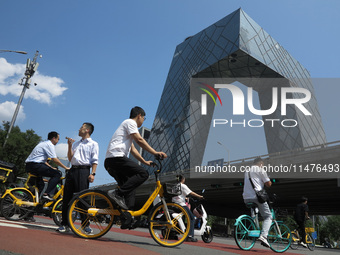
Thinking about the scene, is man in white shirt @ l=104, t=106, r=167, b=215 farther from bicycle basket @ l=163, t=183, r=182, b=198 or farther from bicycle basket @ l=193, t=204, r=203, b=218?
bicycle basket @ l=193, t=204, r=203, b=218

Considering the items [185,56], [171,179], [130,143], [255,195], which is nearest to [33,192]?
[130,143]

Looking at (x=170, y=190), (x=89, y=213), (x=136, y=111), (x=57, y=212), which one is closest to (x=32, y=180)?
(x=57, y=212)

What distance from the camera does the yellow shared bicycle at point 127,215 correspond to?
154 inches

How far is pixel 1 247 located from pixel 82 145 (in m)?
2.67

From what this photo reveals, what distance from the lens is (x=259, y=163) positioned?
19.2 feet

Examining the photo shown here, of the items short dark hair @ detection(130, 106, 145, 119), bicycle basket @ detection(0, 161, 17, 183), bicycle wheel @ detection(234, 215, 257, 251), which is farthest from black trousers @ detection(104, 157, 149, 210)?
bicycle basket @ detection(0, 161, 17, 183)

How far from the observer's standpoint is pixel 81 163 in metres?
4.72

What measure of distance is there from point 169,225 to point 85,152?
1.83 metres

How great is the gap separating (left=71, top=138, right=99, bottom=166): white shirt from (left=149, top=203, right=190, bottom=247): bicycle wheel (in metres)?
1.44

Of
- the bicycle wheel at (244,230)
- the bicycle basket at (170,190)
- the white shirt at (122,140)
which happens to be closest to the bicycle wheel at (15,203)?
the white shirt at (122,140)

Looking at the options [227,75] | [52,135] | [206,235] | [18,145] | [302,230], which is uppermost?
[227,75]

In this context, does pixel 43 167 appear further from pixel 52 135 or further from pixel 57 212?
pixel 57 212

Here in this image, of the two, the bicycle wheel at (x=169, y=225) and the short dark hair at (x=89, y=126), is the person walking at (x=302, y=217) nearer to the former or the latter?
the bicycle wheel at (x=169, y=225)

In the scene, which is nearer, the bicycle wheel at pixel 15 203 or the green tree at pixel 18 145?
the bicycle wheel at pixel 15 203
